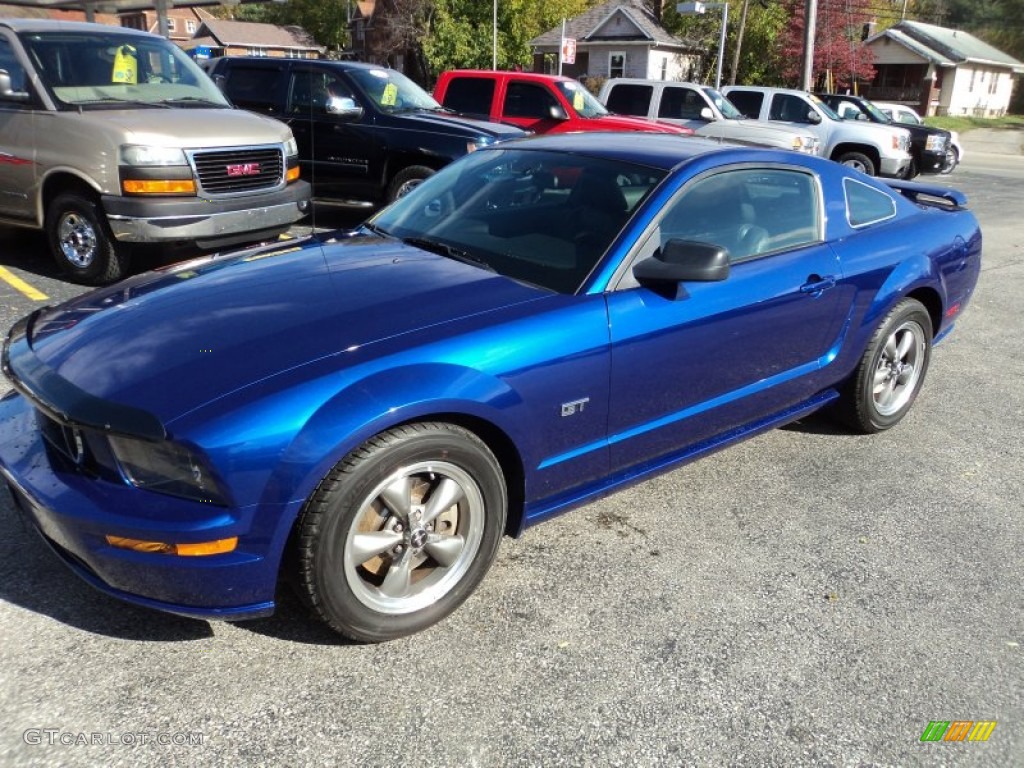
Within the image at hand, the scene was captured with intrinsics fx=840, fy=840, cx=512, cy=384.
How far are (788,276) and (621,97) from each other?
45.0ft

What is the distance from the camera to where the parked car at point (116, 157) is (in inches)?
240

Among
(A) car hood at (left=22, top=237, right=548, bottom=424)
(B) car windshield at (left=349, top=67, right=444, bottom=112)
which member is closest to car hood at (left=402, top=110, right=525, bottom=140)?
(B) car windshield at (left=349, top=67, right=444, bottom=112)

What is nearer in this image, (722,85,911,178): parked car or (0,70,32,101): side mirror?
(0,70,32,101): side mirror

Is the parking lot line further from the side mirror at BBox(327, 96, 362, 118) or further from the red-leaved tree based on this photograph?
the red-leaved tree

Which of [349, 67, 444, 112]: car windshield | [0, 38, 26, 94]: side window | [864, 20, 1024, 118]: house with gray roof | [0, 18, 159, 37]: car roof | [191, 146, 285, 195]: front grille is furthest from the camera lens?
[864, 20, 1024, 118]: house with gray roof

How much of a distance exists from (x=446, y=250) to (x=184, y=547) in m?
1.64

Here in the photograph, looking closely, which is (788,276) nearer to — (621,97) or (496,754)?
(496,754)

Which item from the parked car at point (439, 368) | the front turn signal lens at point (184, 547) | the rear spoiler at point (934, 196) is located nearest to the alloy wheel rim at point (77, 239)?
the parked car at point (439, 368)

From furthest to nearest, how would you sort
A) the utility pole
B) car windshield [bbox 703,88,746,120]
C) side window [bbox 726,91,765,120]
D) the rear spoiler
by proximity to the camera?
the utility pole < side window [bbox 726,91,765,120] < car windshield [bbox 703,88,746,120] < the rear spoiler

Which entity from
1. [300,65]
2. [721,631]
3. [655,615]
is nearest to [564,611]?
[655,615]

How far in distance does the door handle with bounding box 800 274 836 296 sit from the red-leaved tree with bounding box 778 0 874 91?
125 ft

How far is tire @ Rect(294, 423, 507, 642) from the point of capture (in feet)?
8.02

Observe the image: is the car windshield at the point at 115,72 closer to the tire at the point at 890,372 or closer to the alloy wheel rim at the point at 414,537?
the alloy wheel rim at the point at 414,537

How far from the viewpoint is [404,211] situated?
3965 millimetres
